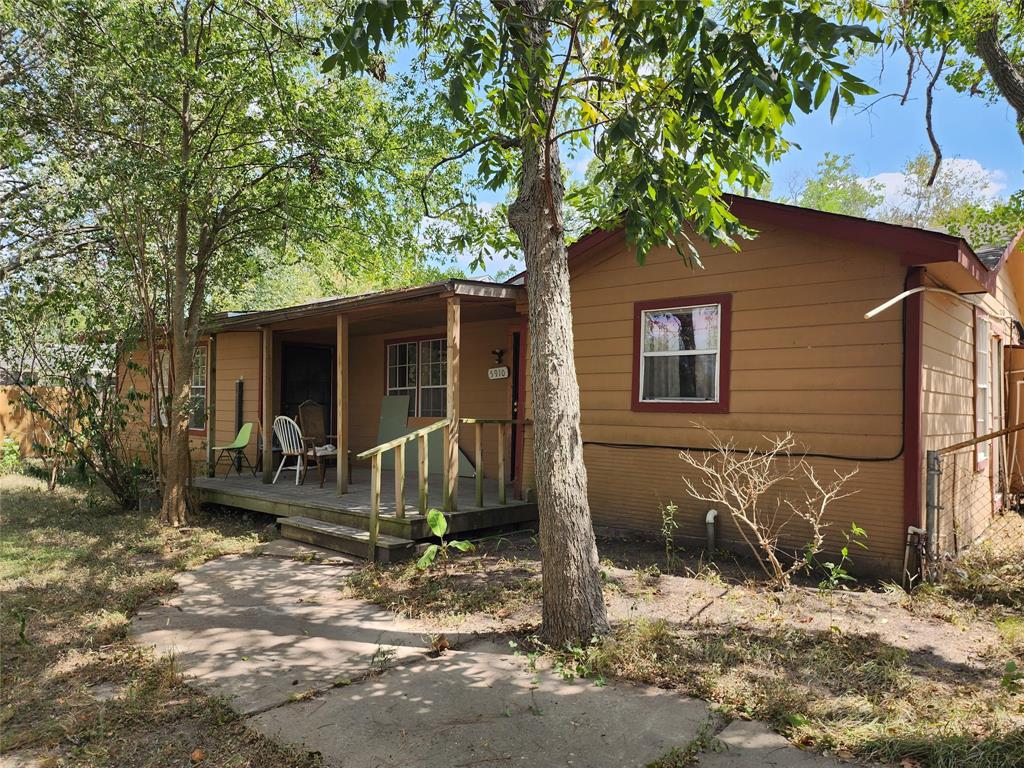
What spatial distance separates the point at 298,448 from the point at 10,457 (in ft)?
27.3

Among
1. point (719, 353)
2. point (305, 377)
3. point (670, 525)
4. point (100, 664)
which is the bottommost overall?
point (100, 664)

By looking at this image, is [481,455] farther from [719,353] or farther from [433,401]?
[433,401]

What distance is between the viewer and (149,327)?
7.47 metres

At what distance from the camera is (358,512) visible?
637 centimetres

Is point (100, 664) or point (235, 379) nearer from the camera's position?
point (100, 664)

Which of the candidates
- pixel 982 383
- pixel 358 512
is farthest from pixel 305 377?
pixel 982 383

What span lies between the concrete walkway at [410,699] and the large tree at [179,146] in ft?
13.6

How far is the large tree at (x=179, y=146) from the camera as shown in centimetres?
653

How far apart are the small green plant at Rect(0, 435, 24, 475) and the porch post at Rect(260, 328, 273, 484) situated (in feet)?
21.4

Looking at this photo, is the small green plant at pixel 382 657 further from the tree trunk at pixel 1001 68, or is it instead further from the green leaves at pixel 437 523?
the tree trunk at pixel 1001 68

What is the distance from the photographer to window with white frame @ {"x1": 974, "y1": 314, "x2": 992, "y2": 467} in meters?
7.09

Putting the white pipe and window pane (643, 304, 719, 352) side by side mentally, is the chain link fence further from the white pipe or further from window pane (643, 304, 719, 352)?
window pane (643, 304, 719, 352)

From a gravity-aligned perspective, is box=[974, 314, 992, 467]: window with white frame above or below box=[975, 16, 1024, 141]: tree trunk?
below

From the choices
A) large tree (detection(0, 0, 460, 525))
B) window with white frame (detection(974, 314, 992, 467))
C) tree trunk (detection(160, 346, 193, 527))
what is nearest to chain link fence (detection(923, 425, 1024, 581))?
window with white frame (detection(974, 314, 992, 467))
